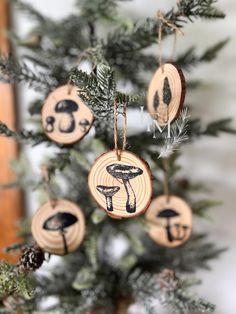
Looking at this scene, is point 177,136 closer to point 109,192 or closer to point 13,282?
point 109,192

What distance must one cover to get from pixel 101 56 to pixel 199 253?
1.53 feet

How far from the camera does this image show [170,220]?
2.22 ft

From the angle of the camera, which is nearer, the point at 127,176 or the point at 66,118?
the point at 127,176

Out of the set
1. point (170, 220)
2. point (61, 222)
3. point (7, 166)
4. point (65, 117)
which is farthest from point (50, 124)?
point (7, 166)

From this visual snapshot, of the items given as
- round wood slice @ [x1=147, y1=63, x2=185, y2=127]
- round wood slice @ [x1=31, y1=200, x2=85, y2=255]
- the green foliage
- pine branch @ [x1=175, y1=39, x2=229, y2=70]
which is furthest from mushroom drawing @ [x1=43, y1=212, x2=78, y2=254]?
pine branch @ [x1=175, y1=39, x2=229, y2=70]

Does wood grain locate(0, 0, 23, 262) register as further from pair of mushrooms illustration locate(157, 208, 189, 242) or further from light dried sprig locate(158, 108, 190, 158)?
light dried sprig locate(158, 108, 190, 158)

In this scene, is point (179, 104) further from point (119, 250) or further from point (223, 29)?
point (119, 250)

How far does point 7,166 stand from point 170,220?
20.2 inches

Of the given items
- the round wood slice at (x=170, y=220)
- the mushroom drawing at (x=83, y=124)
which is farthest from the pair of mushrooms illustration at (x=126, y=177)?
the round wood slice at (x=170, y=220)

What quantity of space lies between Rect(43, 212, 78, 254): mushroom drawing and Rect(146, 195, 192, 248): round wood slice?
0.14 m

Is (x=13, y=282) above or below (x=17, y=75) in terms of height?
below

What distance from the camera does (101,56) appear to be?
54 centimetres

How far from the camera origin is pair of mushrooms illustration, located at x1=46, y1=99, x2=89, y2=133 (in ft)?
1.85

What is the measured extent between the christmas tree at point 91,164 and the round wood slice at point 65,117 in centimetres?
4
